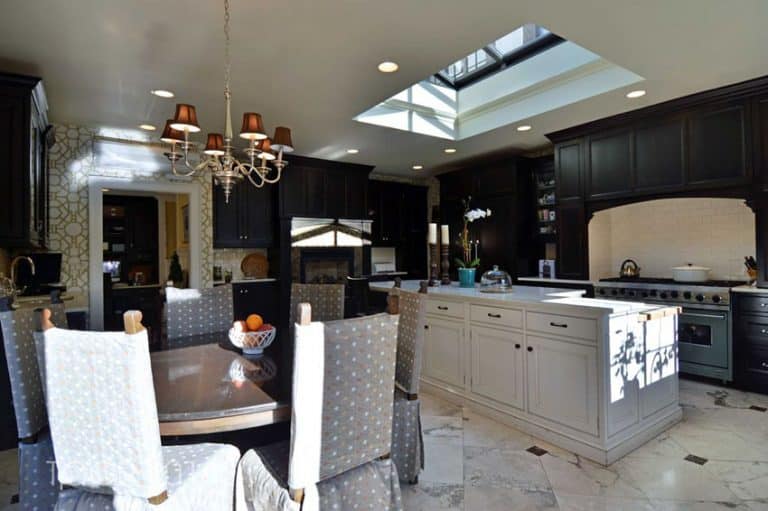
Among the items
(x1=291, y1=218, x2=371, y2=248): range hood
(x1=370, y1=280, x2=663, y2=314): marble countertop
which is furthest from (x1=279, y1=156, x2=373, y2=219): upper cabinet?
(x1=370, y1=280, x2=663, y2=314): marble countertop

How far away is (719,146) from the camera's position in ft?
11.7

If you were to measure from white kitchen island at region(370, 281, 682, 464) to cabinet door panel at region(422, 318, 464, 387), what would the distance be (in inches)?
0.6

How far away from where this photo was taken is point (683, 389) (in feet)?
11.8

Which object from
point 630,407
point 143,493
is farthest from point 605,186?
point 143,493

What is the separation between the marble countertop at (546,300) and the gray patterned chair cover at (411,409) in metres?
0.96

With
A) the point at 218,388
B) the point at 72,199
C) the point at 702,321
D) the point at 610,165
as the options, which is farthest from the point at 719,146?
the point at 72,199

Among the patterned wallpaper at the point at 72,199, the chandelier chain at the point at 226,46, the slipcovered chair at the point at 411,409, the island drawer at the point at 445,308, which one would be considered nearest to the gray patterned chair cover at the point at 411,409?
the slipcovered chair at the point at 411,409

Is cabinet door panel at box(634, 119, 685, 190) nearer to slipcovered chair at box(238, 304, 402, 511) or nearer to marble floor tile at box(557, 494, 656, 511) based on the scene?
marble floor tile at box(557, 494, 656, 511)

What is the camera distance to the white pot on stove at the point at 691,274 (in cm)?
396

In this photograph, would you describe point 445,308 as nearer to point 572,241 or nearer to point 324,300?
point 324,300

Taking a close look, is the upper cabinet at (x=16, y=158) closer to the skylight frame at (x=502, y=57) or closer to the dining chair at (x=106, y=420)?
the dining chair at (x=106, y=420)

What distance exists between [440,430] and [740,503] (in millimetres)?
1562

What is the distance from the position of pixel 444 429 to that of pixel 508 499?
2.68 ft

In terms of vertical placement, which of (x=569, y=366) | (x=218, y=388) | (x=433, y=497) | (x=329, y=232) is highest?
(x=329, y=232)
